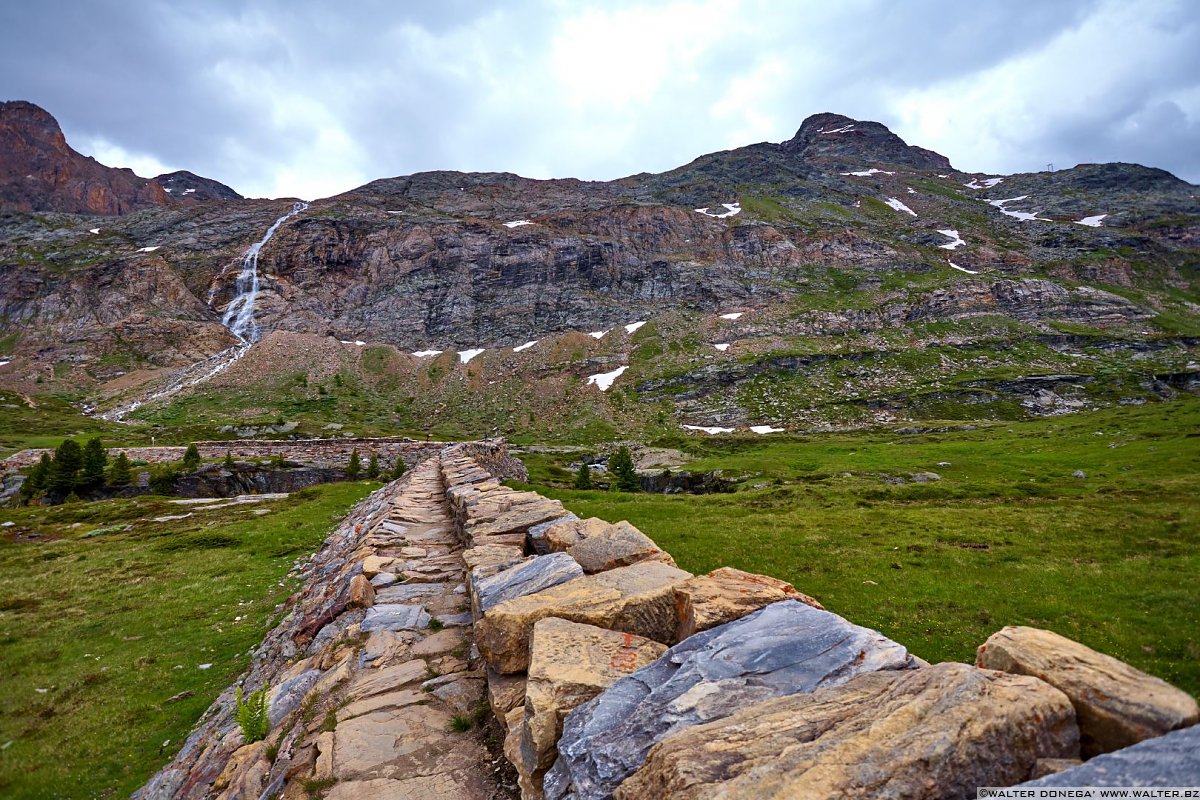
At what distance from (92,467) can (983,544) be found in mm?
71093

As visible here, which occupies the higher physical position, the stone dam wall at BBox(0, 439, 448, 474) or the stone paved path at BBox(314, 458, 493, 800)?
the stone paved path at BBox(314, 458, 493, 800)

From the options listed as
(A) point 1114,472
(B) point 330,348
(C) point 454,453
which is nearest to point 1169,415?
(A) point 1114,472

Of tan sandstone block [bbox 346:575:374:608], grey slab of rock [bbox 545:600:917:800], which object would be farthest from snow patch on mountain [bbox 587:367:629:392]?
grey slab of rock [bbox 545:600:917:800]

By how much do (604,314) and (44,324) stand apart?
148 metres

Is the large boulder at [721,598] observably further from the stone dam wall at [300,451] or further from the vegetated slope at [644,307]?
the vegetated slope at [644,307]

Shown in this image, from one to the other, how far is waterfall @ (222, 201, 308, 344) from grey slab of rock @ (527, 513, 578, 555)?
14332 cm

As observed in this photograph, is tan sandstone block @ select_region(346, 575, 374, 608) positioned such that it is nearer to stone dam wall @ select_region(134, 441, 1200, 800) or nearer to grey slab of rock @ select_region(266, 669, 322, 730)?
stone dam wall @ select_region(134, 441, 1200, 800)

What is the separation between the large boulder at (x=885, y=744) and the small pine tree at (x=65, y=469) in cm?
6638

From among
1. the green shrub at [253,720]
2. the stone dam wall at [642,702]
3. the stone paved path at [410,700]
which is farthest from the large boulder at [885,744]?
the green shrub at [253,720]

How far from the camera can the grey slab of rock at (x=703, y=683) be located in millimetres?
5016

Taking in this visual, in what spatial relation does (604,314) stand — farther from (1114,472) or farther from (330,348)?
(1114,472)

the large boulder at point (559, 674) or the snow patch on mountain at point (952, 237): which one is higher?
the snow patch on mountain at point (952, 237)

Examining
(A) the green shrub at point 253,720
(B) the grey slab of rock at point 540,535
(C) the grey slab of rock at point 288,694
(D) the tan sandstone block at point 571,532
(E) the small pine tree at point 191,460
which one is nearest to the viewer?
(A) the green shrub at point 253,720

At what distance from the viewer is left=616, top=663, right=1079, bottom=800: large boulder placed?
3.62 meters
